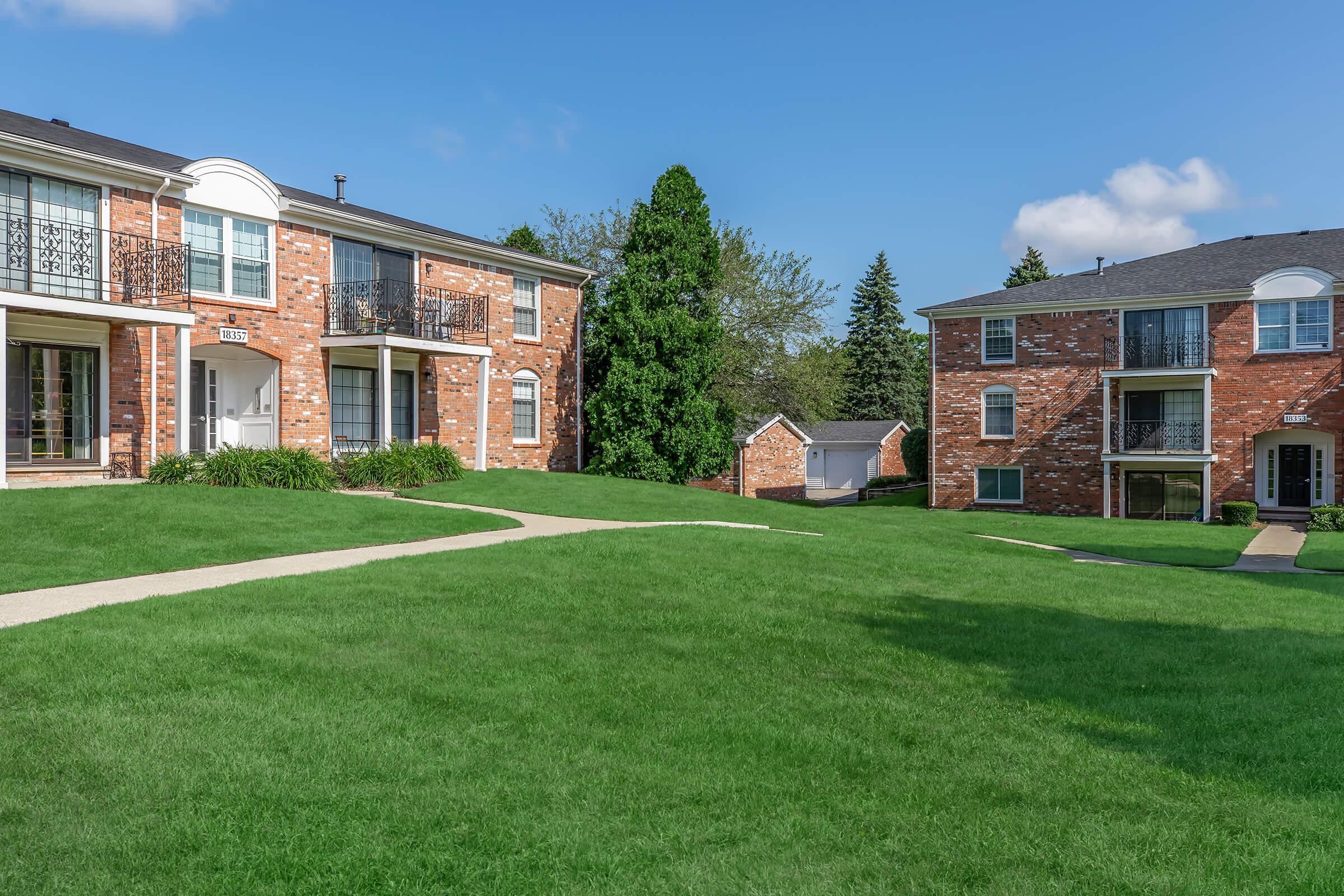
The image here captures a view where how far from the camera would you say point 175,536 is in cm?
1211

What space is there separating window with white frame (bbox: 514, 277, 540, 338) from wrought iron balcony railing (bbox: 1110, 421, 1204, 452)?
59.2 ft

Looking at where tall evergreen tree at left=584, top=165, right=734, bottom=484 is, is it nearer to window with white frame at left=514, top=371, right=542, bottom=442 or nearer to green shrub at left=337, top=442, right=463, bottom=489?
window with white frame at left=514, top=371, right=542, bottom=442

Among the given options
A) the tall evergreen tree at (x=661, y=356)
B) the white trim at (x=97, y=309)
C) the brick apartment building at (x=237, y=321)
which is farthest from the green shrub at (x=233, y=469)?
the tall evergreen tree at (x=661, y=356)

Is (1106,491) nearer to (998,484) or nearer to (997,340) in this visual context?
(998,484)

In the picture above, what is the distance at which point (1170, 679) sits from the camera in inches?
275

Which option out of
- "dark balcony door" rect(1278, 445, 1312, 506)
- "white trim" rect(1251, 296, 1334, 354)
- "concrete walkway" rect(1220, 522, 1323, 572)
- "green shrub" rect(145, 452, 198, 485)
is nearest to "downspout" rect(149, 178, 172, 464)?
"green shrub" rect(145, 452, 198, 485)

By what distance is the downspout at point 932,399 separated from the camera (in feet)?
104

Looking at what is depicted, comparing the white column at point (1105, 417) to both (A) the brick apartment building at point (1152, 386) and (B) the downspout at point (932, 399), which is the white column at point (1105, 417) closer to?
(A) the brick apartment building at point (1152, 386)

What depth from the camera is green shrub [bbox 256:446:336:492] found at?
17.7m

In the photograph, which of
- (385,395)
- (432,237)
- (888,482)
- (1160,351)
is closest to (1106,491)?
(1160,351)

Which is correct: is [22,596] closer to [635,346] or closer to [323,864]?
[323,864]

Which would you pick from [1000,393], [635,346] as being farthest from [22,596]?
[1000,393]

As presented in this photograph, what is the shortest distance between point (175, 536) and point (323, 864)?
9732 mm

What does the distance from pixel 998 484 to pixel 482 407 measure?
56.2 ft
